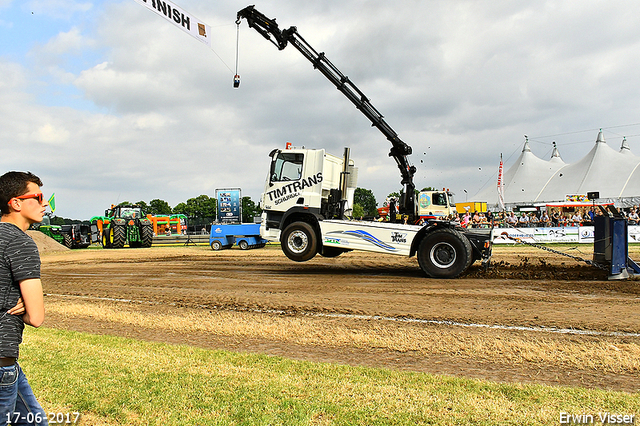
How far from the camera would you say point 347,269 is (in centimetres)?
1288

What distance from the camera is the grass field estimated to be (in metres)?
3.38

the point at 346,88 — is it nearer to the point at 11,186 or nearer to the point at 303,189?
the point at 303,189

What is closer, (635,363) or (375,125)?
(635,363)

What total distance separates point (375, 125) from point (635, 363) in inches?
410

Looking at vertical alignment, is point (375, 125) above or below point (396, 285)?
above

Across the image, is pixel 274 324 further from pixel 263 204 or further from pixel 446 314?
pixel 263 204

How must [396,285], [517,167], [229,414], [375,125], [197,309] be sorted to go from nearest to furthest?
1. [229,414]
2. [197,309]
3. [396,285]
4. [375,125]
5. [517,167]

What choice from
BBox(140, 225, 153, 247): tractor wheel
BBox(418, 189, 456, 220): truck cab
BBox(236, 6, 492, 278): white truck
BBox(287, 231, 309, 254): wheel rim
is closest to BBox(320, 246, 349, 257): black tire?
BBox(236, 6, 492, 278): white truck

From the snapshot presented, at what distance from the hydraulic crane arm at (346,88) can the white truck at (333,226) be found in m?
1.45

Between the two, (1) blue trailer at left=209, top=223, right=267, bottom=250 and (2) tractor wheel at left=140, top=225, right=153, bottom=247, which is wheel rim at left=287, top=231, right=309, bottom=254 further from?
(2) tractor wheel at left=140, top=225, right=153, bottom=247

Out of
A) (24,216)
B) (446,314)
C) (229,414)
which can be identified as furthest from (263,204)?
(24,216)

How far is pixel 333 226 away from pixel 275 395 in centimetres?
744

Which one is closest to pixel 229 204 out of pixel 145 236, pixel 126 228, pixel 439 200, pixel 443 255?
pixel 145 236

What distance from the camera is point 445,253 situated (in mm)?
10188
